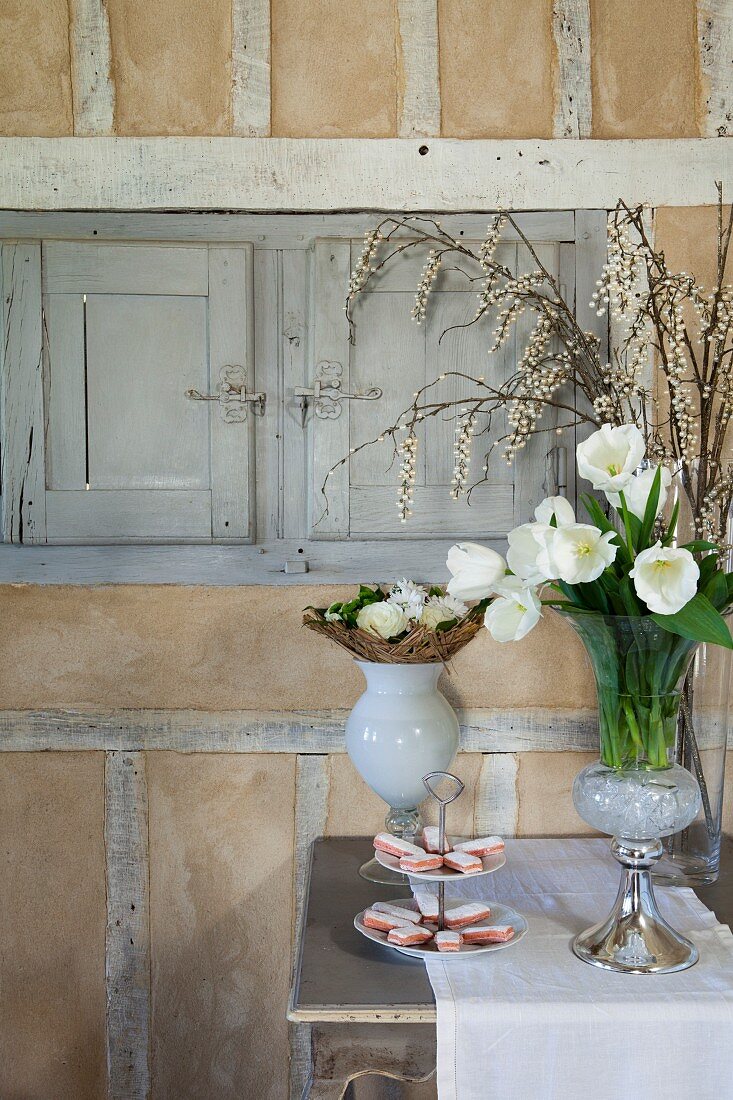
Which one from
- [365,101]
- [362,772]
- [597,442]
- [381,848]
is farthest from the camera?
[365,101]

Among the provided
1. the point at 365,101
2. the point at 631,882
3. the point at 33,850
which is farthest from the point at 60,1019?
the point at 365,101

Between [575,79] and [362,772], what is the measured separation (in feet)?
4.69

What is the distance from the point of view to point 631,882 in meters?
1.40

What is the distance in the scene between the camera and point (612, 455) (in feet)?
4.28

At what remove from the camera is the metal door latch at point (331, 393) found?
1977mm

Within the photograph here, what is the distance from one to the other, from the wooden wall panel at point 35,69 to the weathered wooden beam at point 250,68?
0.33 meters

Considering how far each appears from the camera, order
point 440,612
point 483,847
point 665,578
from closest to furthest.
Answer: point 665,578
point 483,847
point 440,612

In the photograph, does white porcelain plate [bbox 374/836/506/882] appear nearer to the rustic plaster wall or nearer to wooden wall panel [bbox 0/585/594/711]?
wooden wall panel [bbox 0/585/594/711]

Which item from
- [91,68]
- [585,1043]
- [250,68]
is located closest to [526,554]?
[585,1043]

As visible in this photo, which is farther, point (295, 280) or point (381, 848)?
point (295, 280)

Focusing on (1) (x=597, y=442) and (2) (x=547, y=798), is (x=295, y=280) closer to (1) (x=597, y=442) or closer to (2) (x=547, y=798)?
(1) (x=597, y=442)

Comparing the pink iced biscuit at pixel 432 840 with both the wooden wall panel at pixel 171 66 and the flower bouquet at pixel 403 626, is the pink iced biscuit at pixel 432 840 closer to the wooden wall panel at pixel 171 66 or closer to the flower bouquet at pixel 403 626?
the flower bouquet at pixel 403 626

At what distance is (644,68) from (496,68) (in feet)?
0.98

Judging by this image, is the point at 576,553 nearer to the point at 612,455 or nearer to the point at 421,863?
the point at 612,455
